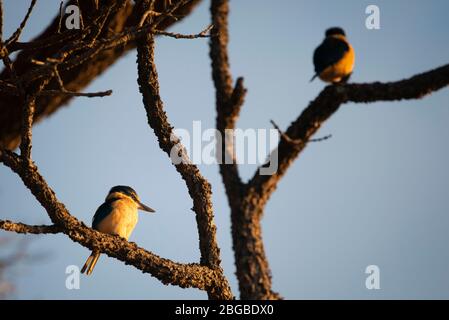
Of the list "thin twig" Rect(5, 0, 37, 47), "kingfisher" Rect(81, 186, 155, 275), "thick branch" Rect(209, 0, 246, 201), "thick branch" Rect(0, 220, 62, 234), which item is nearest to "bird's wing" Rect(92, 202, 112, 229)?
"kingfisher" Rect(81, 186, 155, 275)

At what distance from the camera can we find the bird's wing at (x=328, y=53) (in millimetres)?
5410

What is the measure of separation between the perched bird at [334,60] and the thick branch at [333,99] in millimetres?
1475

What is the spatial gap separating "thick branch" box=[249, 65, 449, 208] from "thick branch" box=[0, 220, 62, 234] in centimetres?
133

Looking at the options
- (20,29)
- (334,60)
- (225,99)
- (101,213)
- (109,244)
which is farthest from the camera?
(101,213)

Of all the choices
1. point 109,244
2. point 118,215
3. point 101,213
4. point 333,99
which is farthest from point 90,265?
point 333,99

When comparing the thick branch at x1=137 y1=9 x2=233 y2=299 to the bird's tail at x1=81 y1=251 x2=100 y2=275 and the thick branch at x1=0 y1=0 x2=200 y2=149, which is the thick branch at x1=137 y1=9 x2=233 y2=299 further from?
the bird's tail at x1=81 y1=251 x2=100 y2=275

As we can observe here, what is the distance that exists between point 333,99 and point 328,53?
1.69m

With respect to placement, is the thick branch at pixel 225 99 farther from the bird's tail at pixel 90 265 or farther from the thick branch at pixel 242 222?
the bird's tail at pixel 90 265

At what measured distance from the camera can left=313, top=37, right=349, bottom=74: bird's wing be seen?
213 inches

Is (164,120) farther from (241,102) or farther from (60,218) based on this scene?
(60,218)

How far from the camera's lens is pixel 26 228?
3.52 meters

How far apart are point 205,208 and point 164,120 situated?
0.68 m

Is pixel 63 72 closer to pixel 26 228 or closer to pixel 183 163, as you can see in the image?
pixel 183 163

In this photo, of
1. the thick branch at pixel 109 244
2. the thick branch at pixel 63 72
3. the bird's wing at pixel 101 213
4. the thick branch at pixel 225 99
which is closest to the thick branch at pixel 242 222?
the thick branch at pixel 225 99
